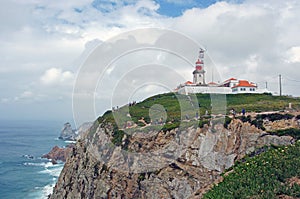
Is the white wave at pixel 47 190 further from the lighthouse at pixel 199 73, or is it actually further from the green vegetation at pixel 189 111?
the lighthouse at pixel 199 73

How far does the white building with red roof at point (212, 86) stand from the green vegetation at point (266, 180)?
87.8 ft

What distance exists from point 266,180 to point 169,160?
521 inches

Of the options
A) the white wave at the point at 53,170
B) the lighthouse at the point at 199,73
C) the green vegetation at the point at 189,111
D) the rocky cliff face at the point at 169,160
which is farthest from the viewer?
the white wave at the point at 53,170

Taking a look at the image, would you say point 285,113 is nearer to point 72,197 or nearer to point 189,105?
point 189,105

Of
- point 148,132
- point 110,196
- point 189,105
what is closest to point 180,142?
point 148,132

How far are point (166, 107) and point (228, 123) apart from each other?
12.0 m

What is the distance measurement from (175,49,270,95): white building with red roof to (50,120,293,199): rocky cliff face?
16.8 meters

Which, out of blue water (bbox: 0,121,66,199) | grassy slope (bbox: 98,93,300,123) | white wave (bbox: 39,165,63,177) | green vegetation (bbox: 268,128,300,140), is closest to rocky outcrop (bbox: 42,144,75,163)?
blue water (bbox: 0,121,66,199)

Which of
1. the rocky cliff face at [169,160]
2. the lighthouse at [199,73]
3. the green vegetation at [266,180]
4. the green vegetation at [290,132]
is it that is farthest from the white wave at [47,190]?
the green vegetation at [266,180]

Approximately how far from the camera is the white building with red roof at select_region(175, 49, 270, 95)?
4041 centimetres

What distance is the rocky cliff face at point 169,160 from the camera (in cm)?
2302

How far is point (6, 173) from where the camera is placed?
5109 cm

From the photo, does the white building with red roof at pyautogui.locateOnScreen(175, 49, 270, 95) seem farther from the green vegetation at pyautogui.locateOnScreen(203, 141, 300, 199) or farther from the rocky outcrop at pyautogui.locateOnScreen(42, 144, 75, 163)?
the rocky outcrop at pyautogui.locateOnScreen(42, 144, 75, 163)

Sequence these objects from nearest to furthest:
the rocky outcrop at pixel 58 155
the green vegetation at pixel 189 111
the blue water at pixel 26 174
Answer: the green vegetation at pixel 189 111
the blue water at pixel 26 174
the rocky outcrop at pixel 58 155
